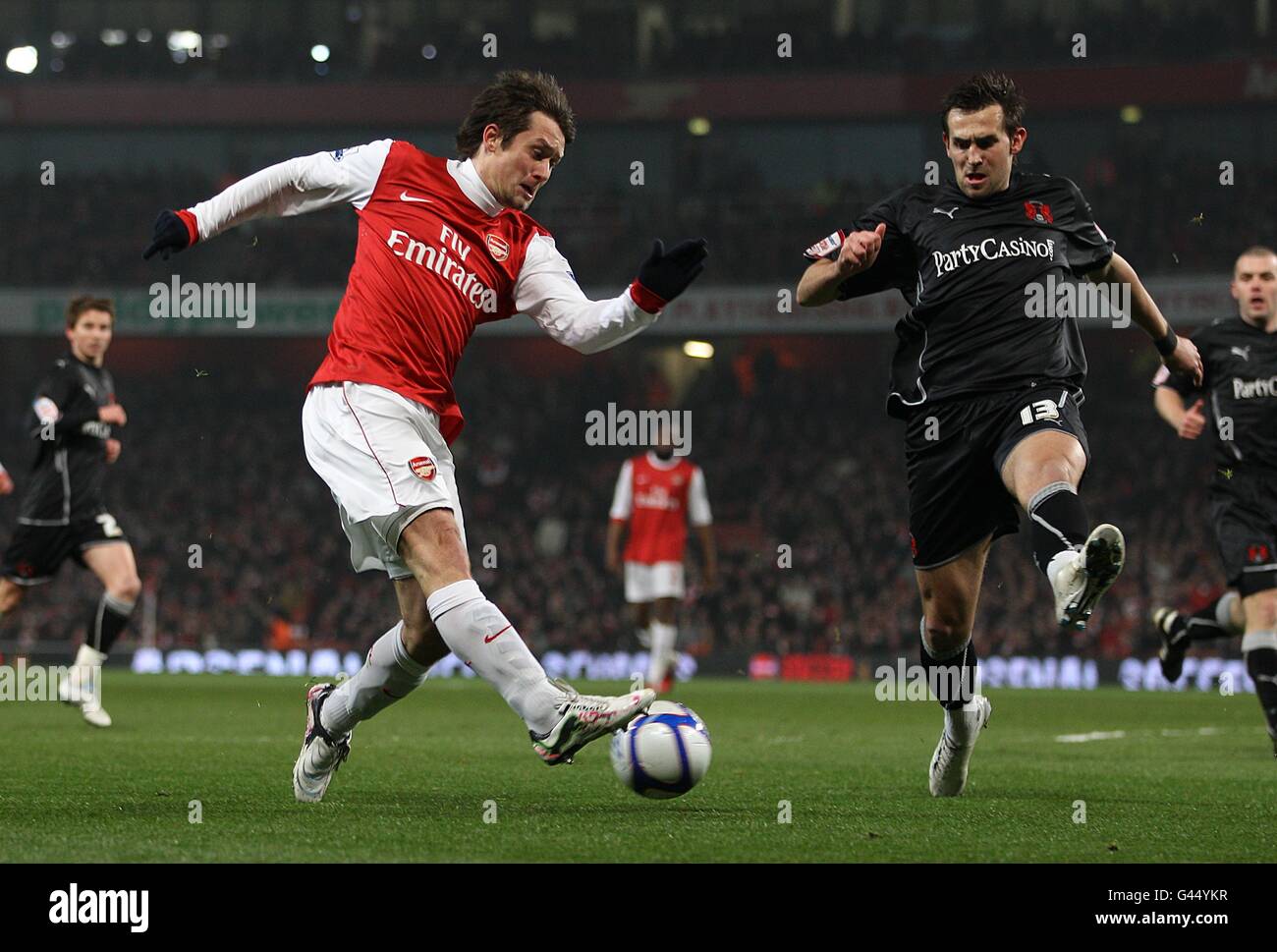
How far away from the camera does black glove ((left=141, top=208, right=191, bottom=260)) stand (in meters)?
5.19

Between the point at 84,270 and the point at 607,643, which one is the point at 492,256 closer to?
the point at 607,643

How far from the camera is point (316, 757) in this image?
5.77 meters

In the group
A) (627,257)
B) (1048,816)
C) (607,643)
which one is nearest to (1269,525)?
(1048,816)

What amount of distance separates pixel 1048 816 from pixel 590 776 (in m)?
2.25

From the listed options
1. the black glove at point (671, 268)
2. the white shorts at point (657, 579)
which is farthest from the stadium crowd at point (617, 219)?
the black glove at point (671, 268)

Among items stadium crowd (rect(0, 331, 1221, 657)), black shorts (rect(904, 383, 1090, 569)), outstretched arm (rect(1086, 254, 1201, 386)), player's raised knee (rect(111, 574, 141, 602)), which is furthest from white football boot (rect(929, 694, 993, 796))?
stadium crowd (rect(0, 331, 1221, 657))

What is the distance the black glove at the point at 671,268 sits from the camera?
5105 millimetres

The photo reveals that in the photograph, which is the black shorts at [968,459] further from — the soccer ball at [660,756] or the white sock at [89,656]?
the white sock at [89,656]

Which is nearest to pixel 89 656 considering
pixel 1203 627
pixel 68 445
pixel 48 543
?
pixel 48 543

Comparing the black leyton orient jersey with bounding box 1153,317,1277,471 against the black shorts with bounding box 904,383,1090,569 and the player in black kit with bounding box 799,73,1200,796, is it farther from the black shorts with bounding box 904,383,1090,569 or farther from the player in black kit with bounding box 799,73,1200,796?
the black shorts with bounding box 904,383,1090,569

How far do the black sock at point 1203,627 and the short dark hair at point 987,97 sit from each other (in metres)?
4.37

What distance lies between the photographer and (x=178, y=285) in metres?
28.0

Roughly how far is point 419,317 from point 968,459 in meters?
2.03

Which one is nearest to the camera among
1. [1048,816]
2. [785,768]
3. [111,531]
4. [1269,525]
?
[1048,816]
